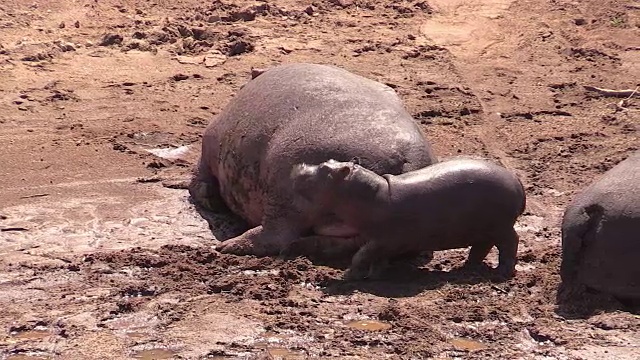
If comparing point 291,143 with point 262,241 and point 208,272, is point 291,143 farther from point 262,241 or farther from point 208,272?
point 208,272

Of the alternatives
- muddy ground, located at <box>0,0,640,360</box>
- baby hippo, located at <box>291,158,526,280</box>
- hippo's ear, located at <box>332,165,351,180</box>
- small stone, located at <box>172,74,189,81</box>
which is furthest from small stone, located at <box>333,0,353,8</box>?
hippo's ear, located at <box>332,165,351,180</box>

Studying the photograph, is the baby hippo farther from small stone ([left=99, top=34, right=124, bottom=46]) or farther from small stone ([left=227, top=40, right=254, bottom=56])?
small stone ([left=99, top=34, right=124, bottom=46])

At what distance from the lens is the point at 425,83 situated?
40.9 feet

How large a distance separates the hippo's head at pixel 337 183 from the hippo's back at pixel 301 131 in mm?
209

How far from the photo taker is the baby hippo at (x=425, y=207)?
7.33 m

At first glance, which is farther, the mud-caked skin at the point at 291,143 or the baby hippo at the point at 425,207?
the mud-caked skin at the point at 291,143

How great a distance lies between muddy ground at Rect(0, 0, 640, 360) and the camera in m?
6.88

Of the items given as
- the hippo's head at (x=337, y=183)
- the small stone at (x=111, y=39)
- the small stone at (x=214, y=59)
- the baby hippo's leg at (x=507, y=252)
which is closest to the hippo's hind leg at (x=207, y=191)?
the hippo's head at (x=337, y=183)

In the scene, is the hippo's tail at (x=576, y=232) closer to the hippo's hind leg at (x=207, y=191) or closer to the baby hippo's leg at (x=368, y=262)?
the baby hippo's leg at (x=368, y=262)

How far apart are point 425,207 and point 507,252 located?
0.66m

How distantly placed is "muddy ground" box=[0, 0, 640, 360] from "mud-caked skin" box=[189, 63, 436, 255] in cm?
24

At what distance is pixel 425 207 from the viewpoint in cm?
733

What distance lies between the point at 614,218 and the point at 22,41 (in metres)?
7.92

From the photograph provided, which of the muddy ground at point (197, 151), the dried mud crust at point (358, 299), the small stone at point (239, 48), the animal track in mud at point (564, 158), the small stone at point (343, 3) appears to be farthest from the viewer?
the small stone at point (343, 3)
